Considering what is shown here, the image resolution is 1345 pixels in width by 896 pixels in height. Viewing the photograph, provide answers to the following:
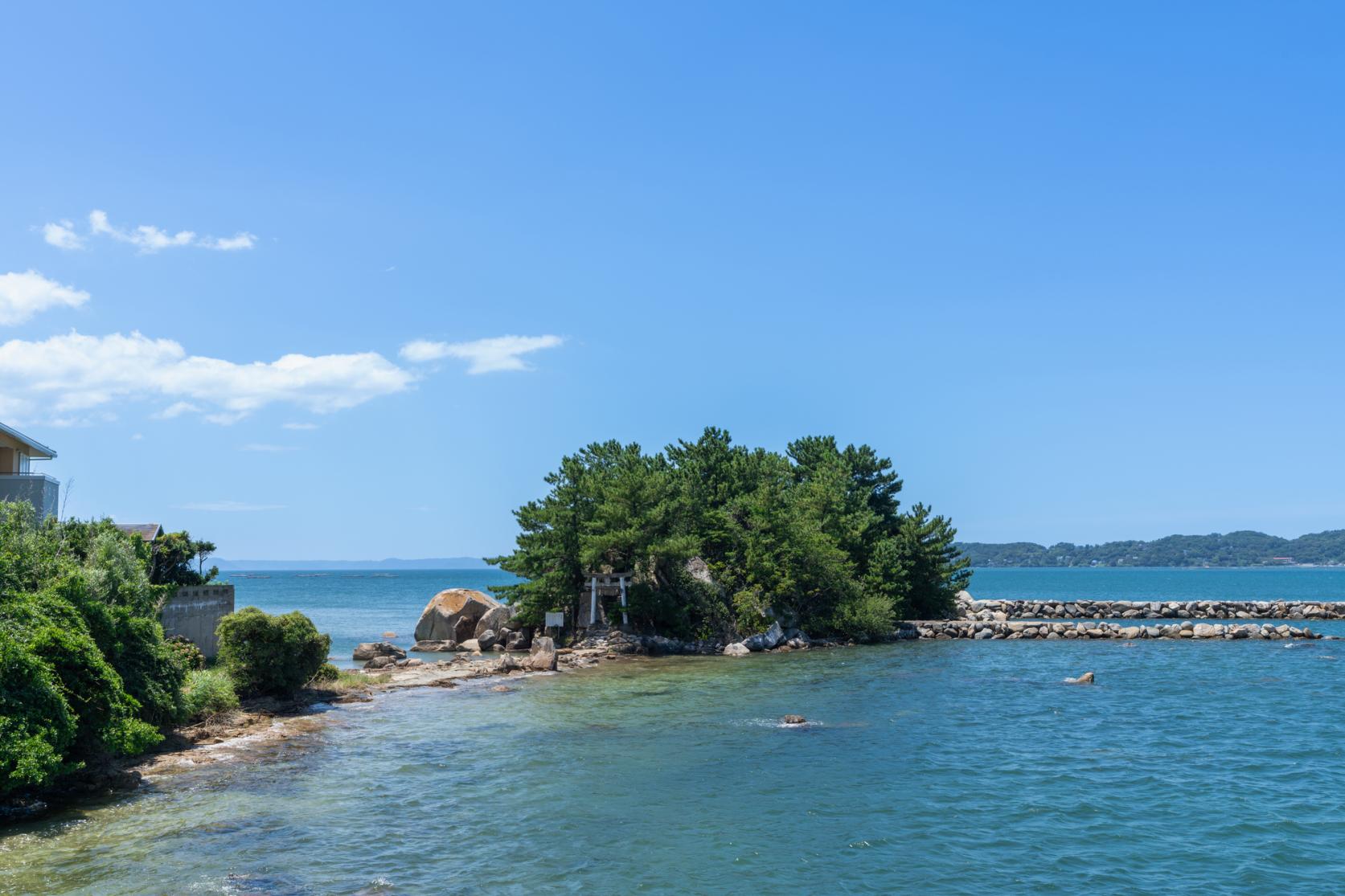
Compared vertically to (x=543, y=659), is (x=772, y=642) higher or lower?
lower

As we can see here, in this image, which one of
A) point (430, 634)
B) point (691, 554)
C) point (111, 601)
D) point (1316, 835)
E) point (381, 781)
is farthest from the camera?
point (430, 634)

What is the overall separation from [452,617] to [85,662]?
38470 millimetres

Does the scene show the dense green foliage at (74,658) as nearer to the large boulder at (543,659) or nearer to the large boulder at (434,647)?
the large boulder at (543,659)

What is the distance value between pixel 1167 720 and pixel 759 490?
28954mm

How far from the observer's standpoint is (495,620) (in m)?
55.8

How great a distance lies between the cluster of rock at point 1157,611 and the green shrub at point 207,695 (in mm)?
54489

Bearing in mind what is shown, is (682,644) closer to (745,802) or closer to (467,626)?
(467,626)

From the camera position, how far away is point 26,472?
4106 centimetres

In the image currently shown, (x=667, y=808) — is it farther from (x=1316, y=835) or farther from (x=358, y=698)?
(x=358, y=698)

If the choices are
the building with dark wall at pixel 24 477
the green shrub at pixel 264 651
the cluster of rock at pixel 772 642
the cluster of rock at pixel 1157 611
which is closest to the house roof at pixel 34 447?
the building with dark wall at pixel 24 477

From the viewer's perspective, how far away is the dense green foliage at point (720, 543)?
5019 centimetres

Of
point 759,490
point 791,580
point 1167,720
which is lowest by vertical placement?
point 1167,720

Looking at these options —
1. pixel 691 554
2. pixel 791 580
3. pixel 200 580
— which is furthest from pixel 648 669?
pixel 200 580

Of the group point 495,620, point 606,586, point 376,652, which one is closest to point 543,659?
point 606,586
